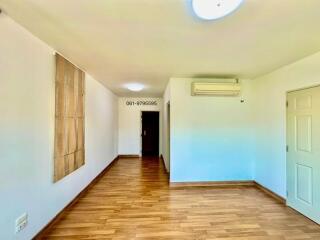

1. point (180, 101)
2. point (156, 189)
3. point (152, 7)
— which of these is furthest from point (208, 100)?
point (152, 7)

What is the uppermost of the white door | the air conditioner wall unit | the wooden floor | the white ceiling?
the white ceiling

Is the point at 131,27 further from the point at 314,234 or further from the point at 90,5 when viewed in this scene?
the point at 314,234

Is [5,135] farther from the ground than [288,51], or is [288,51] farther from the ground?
[288,51]

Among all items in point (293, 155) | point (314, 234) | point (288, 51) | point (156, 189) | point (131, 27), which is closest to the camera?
point (131, 27)

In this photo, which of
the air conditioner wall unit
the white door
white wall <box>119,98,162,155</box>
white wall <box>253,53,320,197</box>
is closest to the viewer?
the white door

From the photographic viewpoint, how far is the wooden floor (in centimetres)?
266

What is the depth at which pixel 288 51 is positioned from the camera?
2.87 meters

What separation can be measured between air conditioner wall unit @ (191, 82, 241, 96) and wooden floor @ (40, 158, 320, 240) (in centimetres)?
200

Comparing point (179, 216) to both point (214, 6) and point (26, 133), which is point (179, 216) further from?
point (214, 6)

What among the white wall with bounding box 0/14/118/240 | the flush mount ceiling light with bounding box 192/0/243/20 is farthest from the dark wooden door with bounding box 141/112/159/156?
the flush mount ceiling light with bounding box 192/0/243/20

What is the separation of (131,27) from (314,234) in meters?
3.27

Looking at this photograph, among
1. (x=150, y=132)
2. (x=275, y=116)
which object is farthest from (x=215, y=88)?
(x=150, y=132)

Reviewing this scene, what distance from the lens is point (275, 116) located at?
395 centimetres

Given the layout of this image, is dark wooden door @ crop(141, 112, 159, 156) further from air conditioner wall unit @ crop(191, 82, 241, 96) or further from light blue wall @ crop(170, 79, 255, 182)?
air conditioner wall unit @ crop(191, 82, 241, 96)
